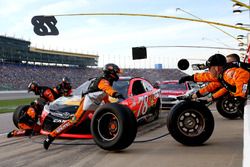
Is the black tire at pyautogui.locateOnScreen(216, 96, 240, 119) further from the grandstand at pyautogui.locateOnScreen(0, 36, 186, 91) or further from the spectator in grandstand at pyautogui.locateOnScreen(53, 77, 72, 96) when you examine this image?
the grandstand at pyautogui.locateOnScreen(0, 36, 186, 91)

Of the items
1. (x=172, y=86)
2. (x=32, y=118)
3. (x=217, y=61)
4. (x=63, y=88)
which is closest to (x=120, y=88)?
(x=63, y=88)

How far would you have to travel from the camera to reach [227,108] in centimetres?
1086

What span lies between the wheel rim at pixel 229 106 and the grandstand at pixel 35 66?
3743 cm

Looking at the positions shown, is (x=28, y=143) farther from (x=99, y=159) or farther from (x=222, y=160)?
(x=222, y=160)

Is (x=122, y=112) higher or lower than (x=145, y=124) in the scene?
higher

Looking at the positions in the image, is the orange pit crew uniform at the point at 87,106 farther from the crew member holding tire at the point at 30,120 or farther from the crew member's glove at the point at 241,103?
the crew member's glove at the point at 241,103

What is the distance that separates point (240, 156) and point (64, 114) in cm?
363

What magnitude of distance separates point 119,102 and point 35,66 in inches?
2044

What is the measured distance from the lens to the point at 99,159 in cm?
525

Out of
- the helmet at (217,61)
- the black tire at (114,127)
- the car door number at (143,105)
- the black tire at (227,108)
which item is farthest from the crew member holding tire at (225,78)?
the black tire at (227,108)

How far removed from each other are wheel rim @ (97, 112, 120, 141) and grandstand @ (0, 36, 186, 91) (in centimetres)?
4037

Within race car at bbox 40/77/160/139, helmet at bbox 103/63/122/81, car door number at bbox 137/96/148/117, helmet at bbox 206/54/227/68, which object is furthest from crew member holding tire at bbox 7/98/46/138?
helmet at bbox 206/54/227/68

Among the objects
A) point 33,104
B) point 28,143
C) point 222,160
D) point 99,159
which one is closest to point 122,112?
point 99,159

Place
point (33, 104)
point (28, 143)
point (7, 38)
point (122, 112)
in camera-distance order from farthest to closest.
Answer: point (7, 38)
point (33, 104)
point (28, 143)
point (122, 112)
